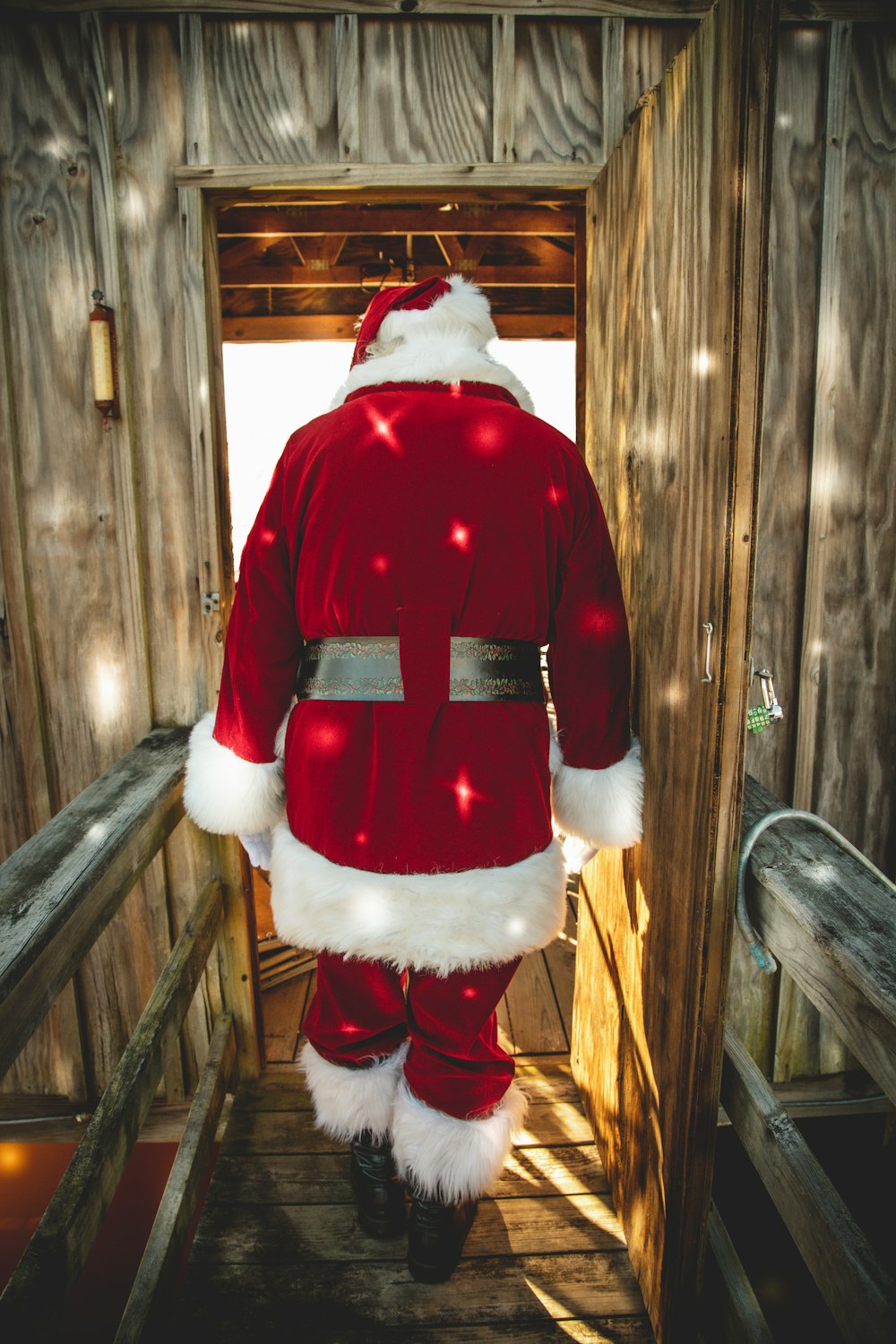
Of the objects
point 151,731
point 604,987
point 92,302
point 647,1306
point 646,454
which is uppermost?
point 92,302

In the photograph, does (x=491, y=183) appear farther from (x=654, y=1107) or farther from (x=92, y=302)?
(x=654, y=1107)

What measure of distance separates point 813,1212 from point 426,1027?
0.65 meters

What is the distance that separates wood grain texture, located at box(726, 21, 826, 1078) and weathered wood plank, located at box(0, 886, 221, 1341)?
1.43 m

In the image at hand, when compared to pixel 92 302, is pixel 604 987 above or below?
below

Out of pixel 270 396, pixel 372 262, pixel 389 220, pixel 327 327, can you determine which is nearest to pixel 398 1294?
pixel 389 220

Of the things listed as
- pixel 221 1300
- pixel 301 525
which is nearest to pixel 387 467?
pixel 301 525

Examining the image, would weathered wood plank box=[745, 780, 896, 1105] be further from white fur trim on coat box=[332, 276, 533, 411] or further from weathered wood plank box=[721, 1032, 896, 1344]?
white fur trim on coat box=[332, 276, 533, 411]

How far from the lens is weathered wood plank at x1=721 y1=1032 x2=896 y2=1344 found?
3.12ft

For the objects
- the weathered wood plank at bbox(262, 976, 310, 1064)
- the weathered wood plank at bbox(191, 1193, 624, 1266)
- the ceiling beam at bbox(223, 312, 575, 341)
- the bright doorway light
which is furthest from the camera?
the bright doorway light

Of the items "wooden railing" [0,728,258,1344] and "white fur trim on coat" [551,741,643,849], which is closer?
"wooden railing" [0,728,258,1344]

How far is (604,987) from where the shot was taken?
1.80 meters

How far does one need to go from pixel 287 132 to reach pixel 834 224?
1.26m

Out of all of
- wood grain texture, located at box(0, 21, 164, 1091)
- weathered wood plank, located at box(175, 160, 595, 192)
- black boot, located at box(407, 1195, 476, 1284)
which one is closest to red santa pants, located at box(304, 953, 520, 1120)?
black boot, located at box(407, 1195, 476, 1284)

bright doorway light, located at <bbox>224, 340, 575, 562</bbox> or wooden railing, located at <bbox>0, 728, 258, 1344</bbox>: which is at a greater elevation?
bright doorway light, located at <bbox>224, 340, 575, 562</bbox>
